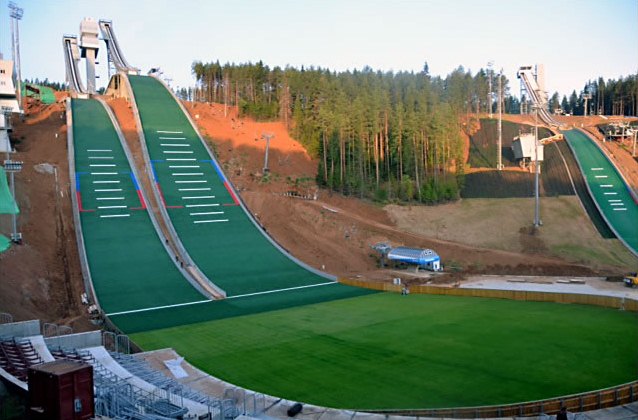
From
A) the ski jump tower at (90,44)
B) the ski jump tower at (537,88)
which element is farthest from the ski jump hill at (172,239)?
the ski jump tower at (537,88)

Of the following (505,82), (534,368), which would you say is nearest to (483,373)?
(534,368)

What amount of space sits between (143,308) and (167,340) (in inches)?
187

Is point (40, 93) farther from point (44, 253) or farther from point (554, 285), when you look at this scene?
point (554, 285)

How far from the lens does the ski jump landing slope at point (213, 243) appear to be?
85.1 ft

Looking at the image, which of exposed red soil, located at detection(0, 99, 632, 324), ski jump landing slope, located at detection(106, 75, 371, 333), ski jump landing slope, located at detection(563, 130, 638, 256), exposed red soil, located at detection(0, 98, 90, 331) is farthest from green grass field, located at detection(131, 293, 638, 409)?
ski jump landing slope, located at detection(563, 130, 638, 256)

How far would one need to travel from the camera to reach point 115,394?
12375mm

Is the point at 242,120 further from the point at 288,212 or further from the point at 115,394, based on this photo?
the point at 115,394

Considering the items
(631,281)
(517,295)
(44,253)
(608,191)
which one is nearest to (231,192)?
(44,253)

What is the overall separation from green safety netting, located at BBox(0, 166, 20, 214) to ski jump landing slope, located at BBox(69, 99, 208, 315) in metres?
3.92

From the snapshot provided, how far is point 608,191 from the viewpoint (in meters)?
43.9

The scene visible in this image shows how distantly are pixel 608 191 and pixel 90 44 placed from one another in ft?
198

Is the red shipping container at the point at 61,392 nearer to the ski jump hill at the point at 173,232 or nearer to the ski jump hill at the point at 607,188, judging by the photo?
the ski jump hill at the point at 173,232

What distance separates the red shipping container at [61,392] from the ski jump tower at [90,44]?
64.1 m

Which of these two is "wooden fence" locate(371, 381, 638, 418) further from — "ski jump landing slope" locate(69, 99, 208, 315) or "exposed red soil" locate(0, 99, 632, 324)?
"ski jump landing slope" locate(69, 99, 208, 315)
